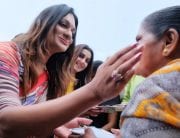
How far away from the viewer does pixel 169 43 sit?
2.79 ft

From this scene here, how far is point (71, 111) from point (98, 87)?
81 millimetres

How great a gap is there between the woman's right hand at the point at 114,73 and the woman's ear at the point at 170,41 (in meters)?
0.15

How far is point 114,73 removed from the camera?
706mm

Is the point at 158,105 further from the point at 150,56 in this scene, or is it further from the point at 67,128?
the point at 67,128

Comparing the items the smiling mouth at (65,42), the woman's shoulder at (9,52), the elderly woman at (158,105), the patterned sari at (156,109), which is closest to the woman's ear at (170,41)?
the elderly woman at (158,105)

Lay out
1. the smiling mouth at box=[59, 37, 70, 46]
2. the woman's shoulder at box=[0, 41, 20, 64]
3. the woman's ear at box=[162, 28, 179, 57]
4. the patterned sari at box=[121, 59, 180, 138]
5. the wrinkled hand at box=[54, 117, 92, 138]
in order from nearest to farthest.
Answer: the patterned sari at box=[121, 59, 180, 138], the woman's ear at box=[162, 28, 179, 57], the woman's shoulder at box=[0, 41, 20, 64], the wrinkled hand at box=[54, 117, 92, 138], the smiling mouth at box=[59, 37, 70, 46]

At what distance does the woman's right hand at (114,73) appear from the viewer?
706 mm

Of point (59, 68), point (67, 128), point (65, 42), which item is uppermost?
point (65, 42)

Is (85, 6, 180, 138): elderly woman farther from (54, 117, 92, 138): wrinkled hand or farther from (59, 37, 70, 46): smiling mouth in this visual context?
(59, 37, 70, 46): smiling mouth

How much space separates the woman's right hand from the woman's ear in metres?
0.15

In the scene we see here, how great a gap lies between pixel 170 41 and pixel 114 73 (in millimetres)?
223

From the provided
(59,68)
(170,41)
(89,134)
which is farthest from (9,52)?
(59,68)

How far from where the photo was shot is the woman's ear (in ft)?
Result: 2.75

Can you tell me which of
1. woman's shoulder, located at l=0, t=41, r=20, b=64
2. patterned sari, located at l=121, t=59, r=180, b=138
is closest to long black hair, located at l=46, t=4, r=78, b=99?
woman's shoulder, located at l=0, t=41, r=20, b=64
